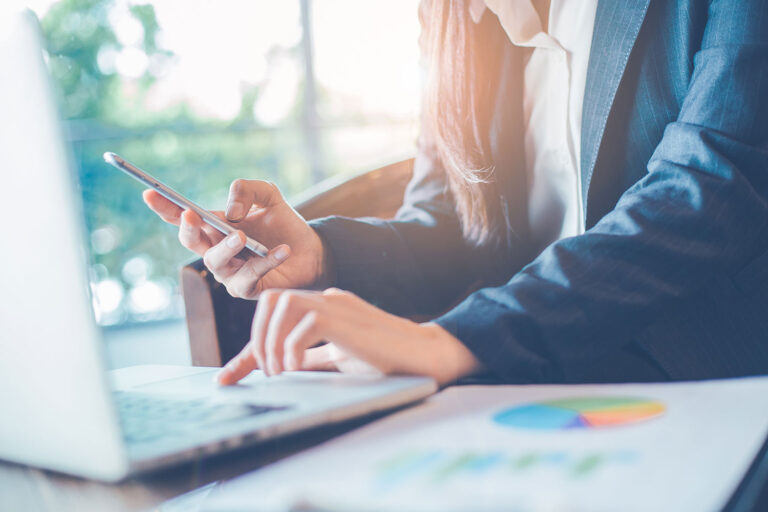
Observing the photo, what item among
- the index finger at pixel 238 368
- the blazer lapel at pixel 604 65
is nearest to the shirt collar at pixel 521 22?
the blazer lapel at pixel 604 65

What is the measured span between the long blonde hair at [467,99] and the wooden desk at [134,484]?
26.5 inches

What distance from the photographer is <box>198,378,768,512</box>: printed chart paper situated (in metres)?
0.26

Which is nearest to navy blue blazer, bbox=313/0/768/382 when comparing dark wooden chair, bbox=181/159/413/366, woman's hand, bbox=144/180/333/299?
woman's hand, bbox=144/180/333/299

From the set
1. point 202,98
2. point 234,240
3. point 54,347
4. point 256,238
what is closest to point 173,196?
point 234,240

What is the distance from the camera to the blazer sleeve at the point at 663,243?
1.74 ft

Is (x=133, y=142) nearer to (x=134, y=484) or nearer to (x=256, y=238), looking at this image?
(x=256, y=238)

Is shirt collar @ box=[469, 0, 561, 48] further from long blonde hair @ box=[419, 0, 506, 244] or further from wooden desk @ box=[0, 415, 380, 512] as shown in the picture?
wooden desk @ box=[0, 415, 380, 512]

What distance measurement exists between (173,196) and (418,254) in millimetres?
487

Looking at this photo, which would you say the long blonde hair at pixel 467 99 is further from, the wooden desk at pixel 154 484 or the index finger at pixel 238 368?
the wooden desk at pixel 154 484

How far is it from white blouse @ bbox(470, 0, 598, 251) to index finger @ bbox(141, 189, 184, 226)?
0.54 meters

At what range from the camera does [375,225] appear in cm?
104

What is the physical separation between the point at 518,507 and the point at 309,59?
3781mm

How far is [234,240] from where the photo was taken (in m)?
0.73

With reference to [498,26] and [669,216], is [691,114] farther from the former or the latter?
[498,26]
